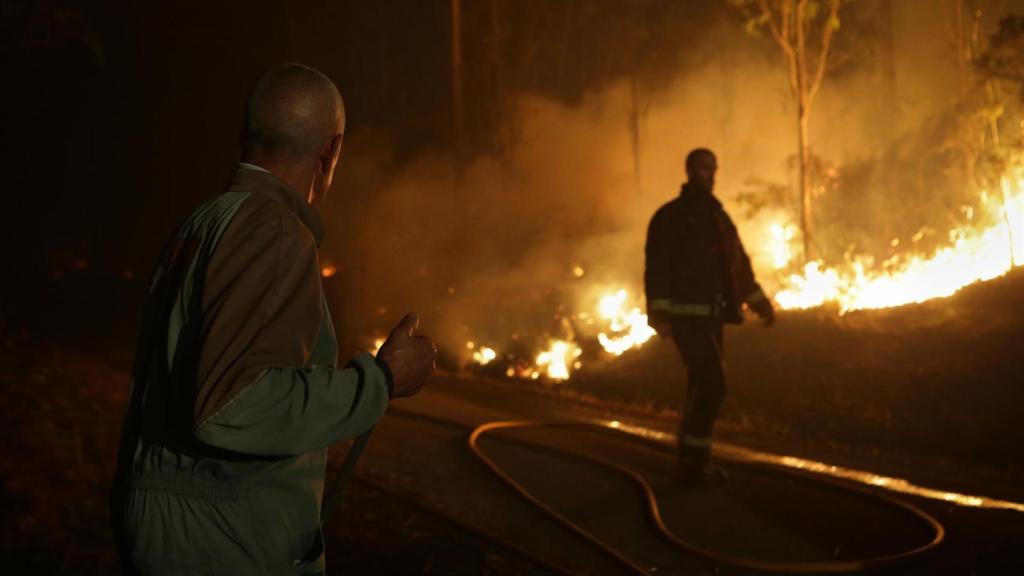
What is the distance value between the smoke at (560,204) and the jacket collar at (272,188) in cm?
1315

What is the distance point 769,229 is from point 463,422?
10268 millimetres

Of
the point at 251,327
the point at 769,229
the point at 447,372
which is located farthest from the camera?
the point at 769,229

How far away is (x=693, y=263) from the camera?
679 cm

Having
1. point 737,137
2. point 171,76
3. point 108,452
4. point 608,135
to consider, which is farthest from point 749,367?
point 171,76

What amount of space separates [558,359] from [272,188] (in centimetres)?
1208

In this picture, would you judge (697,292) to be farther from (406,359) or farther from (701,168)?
(406,359)

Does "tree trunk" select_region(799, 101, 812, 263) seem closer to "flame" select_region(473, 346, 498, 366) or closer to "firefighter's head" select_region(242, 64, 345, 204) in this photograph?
"flame" select_region(473, 346, 498, 366)

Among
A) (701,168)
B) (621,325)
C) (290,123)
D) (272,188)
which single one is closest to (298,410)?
(272,188)

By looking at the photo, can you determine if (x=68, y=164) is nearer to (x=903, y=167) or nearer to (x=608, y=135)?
(x=608, y=135)

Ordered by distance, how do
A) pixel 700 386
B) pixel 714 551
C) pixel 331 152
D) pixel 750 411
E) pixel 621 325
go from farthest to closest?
pixel 621 325 → pixel 750 411 → pixel 700 386 → pixel 714 551 → pixel 331 152

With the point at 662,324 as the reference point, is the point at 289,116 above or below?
above

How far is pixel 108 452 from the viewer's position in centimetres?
784

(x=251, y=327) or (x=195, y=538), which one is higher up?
(x=251, y=327)

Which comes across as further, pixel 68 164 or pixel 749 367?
pixel 68 164
